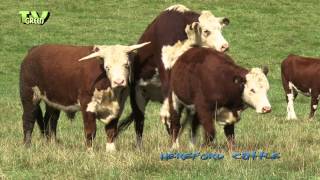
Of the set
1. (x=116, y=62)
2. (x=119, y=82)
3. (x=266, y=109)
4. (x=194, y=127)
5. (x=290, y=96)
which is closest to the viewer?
(x=266, y=109)

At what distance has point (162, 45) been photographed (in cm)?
939

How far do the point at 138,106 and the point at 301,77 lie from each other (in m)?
8.80

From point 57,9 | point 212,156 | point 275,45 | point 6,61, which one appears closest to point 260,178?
point 212,156

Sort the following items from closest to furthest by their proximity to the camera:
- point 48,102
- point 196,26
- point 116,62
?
point 116,62 → point 196,26 → point 48,102

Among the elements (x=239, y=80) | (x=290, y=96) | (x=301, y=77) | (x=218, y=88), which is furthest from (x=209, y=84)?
(x=301, y=77)

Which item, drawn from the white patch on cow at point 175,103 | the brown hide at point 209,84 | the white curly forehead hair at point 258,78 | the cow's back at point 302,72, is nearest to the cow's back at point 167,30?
the brown hide at point 209,84

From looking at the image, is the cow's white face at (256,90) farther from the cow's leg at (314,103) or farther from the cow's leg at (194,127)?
the cow's leg at (314,103)

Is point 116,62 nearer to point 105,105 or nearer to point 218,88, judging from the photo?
point 105,105

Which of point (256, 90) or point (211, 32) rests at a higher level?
point (211, 32)

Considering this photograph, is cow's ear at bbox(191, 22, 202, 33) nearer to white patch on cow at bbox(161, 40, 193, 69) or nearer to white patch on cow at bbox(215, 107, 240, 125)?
white patch on cow at bbox(161, 40, 193, 69)

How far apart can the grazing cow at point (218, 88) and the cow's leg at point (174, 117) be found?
11.8 inches

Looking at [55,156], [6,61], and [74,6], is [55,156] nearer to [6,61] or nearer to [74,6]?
[6,61]

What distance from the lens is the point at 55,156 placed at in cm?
766

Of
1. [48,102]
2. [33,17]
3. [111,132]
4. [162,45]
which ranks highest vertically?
[162,45]
